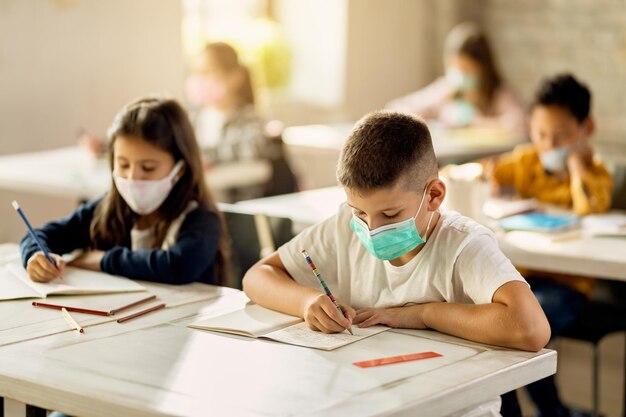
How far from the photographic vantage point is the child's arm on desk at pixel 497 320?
1.85 meters

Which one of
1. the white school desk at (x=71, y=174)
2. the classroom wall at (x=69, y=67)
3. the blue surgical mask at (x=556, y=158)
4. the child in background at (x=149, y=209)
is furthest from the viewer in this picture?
the classroom wall at (x=69, y=67)

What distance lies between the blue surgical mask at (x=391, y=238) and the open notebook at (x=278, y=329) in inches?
5.6

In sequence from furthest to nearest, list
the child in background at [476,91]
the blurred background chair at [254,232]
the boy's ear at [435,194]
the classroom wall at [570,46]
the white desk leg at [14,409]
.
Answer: the classroom wall at [570,46], the child in background at [476,91], the white desk leg at [14,409], the blurred background chair at [254,232], the boy's ear at [435,194]

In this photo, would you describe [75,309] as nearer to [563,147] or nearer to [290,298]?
[290,298]

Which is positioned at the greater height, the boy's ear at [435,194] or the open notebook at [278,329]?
the boy's ear at [435,194]

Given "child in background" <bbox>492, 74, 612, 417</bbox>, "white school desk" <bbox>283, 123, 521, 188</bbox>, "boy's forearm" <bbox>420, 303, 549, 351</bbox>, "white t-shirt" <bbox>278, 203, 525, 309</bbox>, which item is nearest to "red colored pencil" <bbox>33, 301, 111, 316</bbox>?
"white t-shirt" <bbox>278, 203, 525, 309</bbox>

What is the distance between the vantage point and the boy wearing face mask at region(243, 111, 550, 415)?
6.21ft

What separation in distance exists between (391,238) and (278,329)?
270 mm

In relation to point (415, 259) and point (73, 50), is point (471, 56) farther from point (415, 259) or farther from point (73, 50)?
point (415, 259)

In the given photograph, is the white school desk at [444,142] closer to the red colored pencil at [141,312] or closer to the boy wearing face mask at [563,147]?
the boy wearing face mask at [563,147]

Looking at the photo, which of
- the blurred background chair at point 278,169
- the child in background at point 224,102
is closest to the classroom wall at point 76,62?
the child in background at point 224,102

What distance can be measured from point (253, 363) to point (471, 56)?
4.48 m

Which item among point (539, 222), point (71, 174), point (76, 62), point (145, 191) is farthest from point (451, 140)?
point (145, 191)

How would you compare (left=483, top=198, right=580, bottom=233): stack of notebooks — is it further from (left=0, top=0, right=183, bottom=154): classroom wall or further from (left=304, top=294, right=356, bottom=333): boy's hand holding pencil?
(left=0, top=0, right=183, bottom=154): classroom wall
